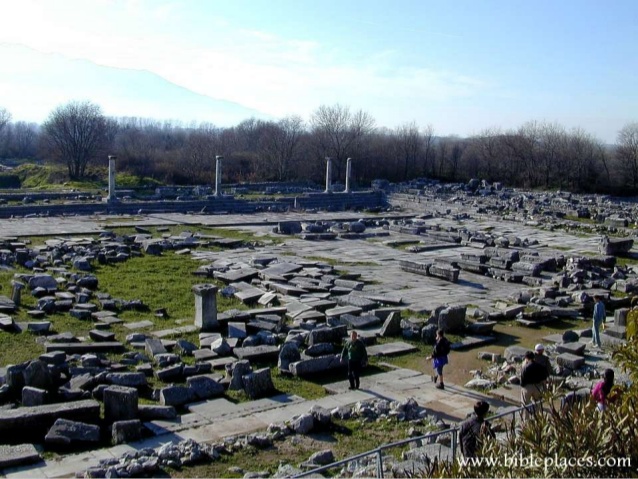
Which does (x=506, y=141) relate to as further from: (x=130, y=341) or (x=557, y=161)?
(x=130, y=341)

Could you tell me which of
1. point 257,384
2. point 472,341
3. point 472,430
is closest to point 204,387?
point 257,384

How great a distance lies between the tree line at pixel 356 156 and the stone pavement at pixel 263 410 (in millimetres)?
50418

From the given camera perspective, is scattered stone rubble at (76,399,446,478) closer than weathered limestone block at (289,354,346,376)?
Yes

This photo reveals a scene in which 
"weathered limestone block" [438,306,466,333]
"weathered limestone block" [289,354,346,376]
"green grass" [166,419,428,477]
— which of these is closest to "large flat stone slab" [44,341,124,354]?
"weathered limestone block" [289,354,346,376]

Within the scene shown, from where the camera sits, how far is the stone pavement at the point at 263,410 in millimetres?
9320

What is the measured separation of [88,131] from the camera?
63.5 meters

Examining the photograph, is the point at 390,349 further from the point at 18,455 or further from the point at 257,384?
the point at 18,455

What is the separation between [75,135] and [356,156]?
27745 mm

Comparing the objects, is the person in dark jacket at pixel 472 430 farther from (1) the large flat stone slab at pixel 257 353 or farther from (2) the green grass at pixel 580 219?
(2) the green grass at pixel 580 219

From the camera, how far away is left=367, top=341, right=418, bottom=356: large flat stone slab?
15.0 meters

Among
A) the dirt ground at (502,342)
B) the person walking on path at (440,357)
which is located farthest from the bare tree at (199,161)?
the person walking on path at (440,357)

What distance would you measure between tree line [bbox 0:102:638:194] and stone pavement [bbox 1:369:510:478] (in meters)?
50.4

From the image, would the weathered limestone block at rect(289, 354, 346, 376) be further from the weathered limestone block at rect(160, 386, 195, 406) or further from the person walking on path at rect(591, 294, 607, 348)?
the person walking on path at rect(591, 294, 607, 348)

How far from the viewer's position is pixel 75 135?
62.6 m
